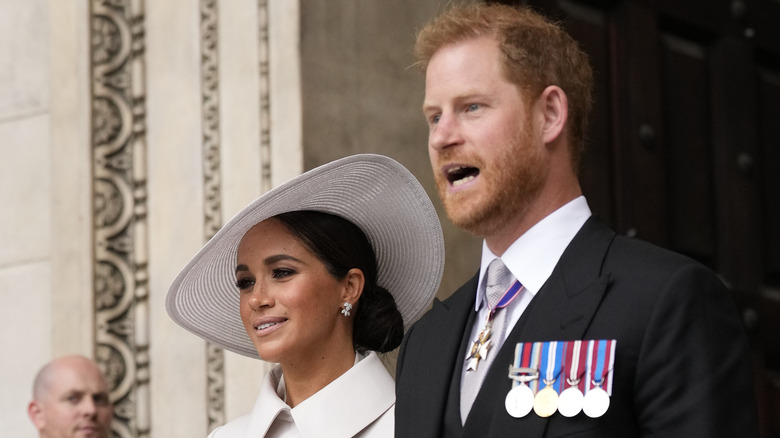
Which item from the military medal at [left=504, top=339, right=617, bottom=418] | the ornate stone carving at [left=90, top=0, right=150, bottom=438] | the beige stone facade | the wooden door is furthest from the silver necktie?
the ornate stone carving at [left=90, top=0, right=150, bottom=438]

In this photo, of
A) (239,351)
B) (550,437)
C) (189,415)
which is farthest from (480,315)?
(189,415)

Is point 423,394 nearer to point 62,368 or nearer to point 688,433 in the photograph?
point 688,433

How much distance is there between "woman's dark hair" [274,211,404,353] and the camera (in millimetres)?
3434

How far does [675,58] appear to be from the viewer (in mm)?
4902

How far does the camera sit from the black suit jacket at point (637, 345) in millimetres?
2115

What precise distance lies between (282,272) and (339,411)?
1.22 ft

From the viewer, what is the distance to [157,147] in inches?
185

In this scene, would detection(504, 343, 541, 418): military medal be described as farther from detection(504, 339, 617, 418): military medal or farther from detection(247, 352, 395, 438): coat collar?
detection(247, 352, 395, 438): coat collar

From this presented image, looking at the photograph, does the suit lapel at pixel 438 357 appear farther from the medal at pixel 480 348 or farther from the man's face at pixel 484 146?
the man's face at pixel 484 146

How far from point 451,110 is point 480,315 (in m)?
0.39

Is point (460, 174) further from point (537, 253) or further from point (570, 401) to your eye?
point (570, 401)

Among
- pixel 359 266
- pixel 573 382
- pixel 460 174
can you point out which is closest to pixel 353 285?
pixel 359 266

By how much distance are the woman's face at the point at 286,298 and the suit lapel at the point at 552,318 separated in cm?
104

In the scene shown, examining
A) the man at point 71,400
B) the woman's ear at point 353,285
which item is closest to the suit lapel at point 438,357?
the woman's ear at point 353,285
